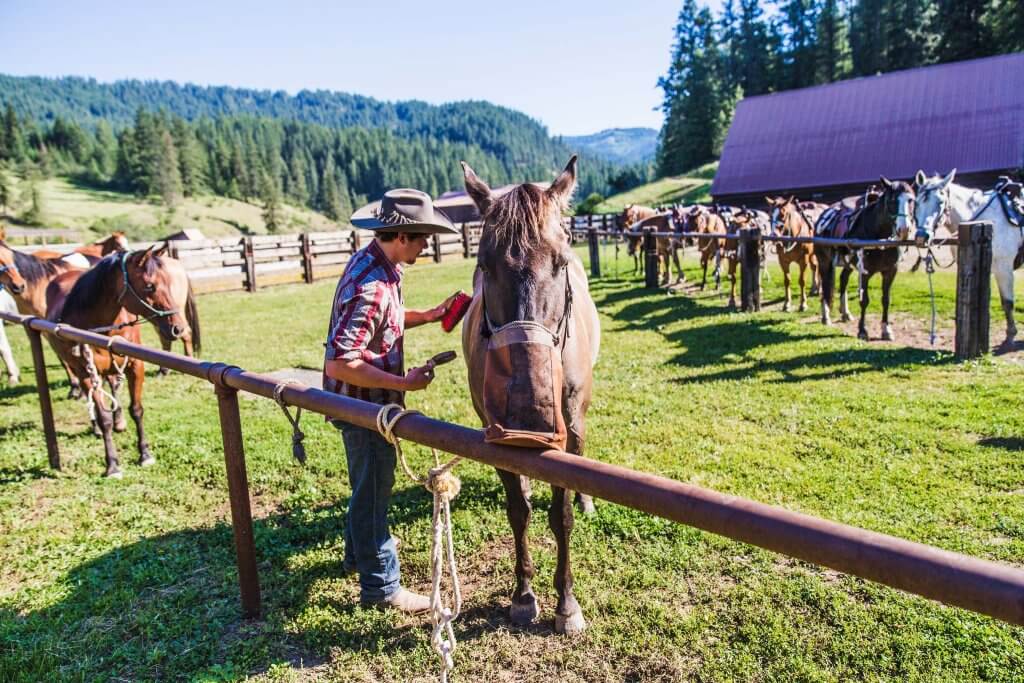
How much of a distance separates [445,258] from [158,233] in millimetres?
52234

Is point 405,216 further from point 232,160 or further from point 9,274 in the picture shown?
point 232,160

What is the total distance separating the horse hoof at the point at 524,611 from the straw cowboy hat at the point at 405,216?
7.15 ft

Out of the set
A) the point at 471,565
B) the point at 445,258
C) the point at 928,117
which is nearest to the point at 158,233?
the point at 445,258

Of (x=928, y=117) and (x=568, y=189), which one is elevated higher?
(x=928, y=117)

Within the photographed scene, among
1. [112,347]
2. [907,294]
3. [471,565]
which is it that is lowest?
[471,565]

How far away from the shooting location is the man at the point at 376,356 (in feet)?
10.7

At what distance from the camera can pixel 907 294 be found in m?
12.0

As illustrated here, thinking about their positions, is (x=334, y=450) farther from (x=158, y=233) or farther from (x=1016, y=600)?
(x=158, y=233)

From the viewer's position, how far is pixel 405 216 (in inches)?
134

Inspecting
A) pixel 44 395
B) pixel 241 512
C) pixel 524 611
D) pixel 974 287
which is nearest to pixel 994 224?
pixel 974 287

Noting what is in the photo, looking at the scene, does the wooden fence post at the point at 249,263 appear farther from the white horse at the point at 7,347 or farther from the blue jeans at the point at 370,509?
the blue jeans at the point at 370,509

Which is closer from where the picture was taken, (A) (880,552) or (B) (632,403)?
(A) (880,552)

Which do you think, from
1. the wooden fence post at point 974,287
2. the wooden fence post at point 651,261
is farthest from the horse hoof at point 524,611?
the wooden fence post at point 651,261

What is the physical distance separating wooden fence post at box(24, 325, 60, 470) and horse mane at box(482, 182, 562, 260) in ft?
18.0
